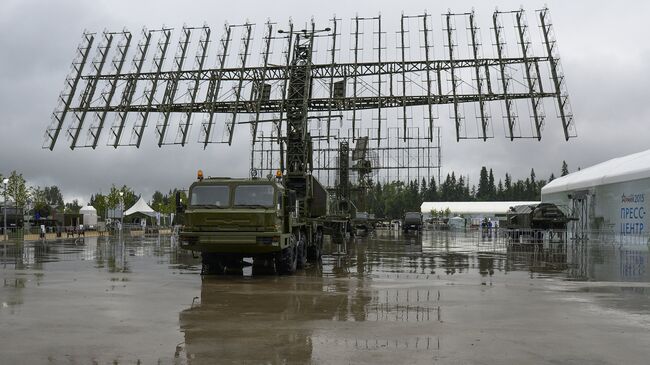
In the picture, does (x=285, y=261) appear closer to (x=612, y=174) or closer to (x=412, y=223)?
(x=612, y=174)

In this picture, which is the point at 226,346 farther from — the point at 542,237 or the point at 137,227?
the point at 137,227

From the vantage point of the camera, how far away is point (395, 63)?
29.0 metres

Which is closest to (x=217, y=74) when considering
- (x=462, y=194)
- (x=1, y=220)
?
(x=1, y=220)

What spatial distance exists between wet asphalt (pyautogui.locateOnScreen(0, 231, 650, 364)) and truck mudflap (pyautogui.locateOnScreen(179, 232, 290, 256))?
87 centimetres

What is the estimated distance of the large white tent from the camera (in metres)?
36.5

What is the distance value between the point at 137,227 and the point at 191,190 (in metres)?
59.2

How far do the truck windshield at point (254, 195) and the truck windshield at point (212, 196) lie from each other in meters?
0.28

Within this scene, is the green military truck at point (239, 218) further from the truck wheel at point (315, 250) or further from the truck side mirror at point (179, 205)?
the truck wheel at point (315, 250)

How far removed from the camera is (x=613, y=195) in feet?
132

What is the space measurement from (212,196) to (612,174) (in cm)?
3179

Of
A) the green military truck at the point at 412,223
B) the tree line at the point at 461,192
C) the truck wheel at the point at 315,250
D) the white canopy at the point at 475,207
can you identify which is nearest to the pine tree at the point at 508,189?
the tree line at the point at 461,192

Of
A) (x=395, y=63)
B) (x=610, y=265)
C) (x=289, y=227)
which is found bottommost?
(x=610, y=265)

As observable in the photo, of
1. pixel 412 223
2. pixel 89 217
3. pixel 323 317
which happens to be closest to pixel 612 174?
pixel 412 223

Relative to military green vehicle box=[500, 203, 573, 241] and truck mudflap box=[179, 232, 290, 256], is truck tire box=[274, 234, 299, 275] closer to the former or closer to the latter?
truck mudflap box=[179, 232, 290, 256]
